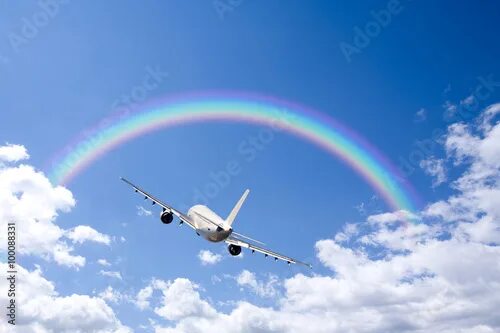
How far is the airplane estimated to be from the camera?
6862 centimetres

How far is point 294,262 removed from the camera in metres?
78.1

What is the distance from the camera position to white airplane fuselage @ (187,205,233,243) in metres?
68.2

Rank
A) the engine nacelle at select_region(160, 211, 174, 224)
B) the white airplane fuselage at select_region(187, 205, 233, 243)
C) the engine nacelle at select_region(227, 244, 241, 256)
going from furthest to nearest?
1. the engine nacelle at select_region(227, 244, 241, 256)
2. the engine nacelle at select_region(160, 211, 174, 224)
3. the white airplane fuselage at select_region(187, 205, 233, 243)

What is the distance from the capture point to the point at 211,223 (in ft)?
228

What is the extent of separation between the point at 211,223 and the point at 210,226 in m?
0.47

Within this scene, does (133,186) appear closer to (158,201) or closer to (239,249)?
(158,201)

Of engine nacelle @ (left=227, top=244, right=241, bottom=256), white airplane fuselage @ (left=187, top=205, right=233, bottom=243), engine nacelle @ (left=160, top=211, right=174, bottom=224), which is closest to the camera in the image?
white airplane fuselage @ (left=187, top=205, right=233, bottom=243)

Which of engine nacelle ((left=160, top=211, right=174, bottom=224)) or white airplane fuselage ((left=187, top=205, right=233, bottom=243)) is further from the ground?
engine nacelle ((left=160, top=211, right=174, bottom=224))

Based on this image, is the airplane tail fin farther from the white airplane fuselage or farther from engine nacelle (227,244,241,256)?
engine nacelle (227,244,241,256)

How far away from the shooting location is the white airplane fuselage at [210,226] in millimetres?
68188

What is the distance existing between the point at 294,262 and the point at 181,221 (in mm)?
20242

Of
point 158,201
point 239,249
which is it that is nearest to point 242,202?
point 239,249

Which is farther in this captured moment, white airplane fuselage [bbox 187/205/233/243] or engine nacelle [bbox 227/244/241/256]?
engine nacelle [bbox 227/244/241/256]

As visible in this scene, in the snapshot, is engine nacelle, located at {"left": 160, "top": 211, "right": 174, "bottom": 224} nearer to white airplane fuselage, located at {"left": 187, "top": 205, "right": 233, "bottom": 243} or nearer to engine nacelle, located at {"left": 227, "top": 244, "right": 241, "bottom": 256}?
white airplane fuselage, located at {"left": 187, "top": 205, "right": 233, "bottom": 243}
